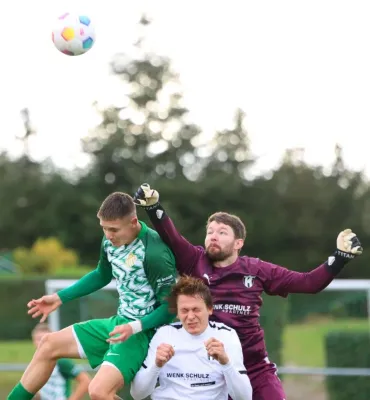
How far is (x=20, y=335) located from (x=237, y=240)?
62.8 feet

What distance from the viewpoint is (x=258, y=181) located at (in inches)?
1939

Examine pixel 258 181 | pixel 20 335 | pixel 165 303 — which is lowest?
pixel 20 335

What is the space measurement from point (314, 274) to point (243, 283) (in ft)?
1.61

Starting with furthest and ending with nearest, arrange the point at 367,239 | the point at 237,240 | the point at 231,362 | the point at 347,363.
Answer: the point at 367,239 → the point at 347,363 → the point at 237,240 → the point at 231,362

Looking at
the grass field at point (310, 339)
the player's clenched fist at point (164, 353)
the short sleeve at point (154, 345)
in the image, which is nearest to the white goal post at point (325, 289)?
the grass field at point (310, 339)

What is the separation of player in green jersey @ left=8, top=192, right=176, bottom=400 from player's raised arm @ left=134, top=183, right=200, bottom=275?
0.19 ft

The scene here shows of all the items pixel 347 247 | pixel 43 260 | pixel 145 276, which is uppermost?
pixel 347 247

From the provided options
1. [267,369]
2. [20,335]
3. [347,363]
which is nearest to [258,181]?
[20,335]

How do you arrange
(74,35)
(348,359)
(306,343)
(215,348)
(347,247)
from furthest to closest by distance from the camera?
(306,343), (348,359), (74,35), (347,247), (215,348)

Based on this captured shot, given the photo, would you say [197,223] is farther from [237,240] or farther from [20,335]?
[237,240]

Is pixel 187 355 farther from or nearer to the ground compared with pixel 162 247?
nearer to the ground

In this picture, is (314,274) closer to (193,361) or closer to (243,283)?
(243,283)

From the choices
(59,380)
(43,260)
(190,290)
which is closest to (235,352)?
(190,290)

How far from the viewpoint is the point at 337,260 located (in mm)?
6527
